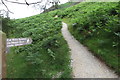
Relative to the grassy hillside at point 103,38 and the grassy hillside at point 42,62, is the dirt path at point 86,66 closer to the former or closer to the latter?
the grassy hillside at point 103,38

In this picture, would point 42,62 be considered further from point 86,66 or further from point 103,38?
point 103,38

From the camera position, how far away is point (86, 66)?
7.23 metres

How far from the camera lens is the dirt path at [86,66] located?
255 inches

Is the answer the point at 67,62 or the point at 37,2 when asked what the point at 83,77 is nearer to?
the point at 67,62

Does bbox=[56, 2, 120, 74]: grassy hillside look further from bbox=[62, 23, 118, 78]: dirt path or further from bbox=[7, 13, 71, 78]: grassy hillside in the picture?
bbox=[7, 13, 71, 78]: grassy hillside

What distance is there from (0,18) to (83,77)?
6576 millimetres

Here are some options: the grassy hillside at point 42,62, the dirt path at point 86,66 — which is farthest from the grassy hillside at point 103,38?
the grassy hillside at point 42,62

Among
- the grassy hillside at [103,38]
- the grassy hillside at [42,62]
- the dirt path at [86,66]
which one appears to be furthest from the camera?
the grassy hillside at [103,38]

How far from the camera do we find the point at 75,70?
702 cm

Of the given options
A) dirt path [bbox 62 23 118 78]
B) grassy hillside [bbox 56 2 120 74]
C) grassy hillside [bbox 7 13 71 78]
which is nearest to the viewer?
dirt path [bbox 62 23 118 78]

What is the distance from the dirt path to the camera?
6.49m

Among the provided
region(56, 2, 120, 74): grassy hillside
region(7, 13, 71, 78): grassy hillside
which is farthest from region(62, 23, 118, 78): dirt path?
region(7, 13, 71, 78): grassy hillside

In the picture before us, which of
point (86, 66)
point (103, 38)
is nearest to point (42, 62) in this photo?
point (86, 66)

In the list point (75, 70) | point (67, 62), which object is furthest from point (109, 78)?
point (67, 62)
